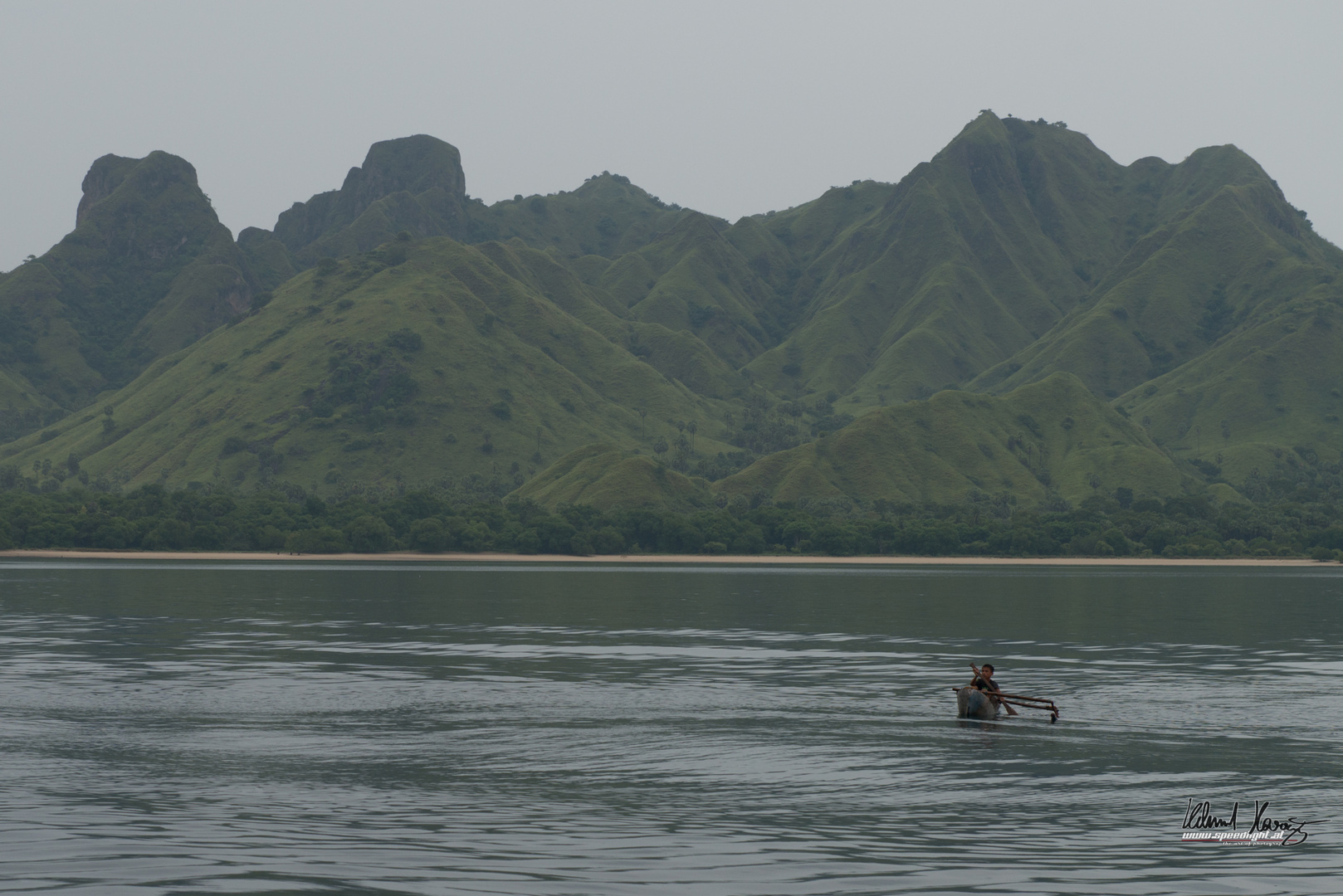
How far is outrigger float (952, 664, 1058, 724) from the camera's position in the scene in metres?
49.7

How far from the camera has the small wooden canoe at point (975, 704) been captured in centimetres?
4984

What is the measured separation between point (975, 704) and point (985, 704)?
1.26ft

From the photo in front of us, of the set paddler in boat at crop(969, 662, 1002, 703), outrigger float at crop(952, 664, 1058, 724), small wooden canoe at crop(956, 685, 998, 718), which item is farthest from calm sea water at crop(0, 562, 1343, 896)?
paddler in boat at crop(969, 662, 1002, 703)

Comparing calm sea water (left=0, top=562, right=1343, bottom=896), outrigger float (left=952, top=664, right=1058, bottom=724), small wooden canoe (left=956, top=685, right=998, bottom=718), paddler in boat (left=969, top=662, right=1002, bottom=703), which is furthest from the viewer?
paddler in boat (left=969, top=662, right=1002, bottom=703)

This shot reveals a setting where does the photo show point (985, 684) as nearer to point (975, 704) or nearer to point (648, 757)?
point (975, 704)

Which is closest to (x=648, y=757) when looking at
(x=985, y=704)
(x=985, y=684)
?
(x=985, y=704)

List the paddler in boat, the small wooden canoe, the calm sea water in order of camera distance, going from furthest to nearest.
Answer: the paddler in boat < the small wooden canoe < the calm sea water

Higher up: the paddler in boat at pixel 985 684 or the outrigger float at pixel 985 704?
the paddler in boat at pixel 985 684

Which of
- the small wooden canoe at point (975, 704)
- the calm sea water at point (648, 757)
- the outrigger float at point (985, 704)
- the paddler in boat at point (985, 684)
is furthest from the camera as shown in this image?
the paddler in boat at point (985, 684)

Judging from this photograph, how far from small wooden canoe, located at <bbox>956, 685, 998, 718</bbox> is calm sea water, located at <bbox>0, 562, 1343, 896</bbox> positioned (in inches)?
51.9

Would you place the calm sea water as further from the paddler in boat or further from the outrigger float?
the paddler in boat

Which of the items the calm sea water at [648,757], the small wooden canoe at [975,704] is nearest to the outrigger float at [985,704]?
the small wooden canoe at [975,704]

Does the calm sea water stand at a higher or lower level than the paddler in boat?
lower

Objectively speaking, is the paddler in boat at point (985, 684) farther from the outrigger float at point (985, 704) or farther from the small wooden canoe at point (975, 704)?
the small wooden canoe at point (975, 704)
